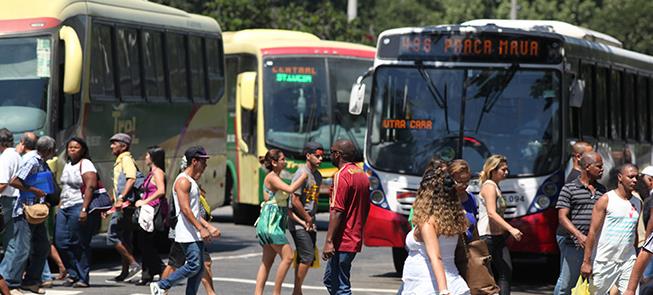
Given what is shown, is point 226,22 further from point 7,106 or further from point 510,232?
point 510,232

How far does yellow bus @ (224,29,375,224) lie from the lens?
25.5 m

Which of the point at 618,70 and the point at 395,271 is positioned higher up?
the point at 618,70

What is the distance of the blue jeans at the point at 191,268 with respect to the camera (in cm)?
1251

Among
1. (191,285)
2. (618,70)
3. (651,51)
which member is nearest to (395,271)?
(618,70)

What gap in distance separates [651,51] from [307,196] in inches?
1799

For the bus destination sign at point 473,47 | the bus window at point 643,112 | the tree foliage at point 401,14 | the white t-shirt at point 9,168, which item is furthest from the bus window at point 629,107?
the tree foliage at point 401,14

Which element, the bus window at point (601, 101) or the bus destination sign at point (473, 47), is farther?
the bus window at point (601, 101)

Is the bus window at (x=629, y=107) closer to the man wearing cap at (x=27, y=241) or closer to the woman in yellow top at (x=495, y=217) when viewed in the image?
the woman in yellow top at (x=495, y=217)

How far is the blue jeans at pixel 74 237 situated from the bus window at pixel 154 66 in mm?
3753

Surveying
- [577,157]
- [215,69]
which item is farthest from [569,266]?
[215,69]

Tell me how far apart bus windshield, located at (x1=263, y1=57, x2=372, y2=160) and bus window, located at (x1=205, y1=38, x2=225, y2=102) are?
3.03m

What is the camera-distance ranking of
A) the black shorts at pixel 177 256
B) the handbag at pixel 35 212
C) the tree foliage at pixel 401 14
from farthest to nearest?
the tree foliage at pixel 401 14, the handbag at pixel 35 212, the black shorts at pixel 177 256

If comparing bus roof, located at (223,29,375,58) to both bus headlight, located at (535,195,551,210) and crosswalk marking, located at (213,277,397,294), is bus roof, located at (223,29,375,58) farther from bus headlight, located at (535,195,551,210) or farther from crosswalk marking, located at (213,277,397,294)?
bus headlight, located at (535,195,551,210)

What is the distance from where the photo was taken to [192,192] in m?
12.5
